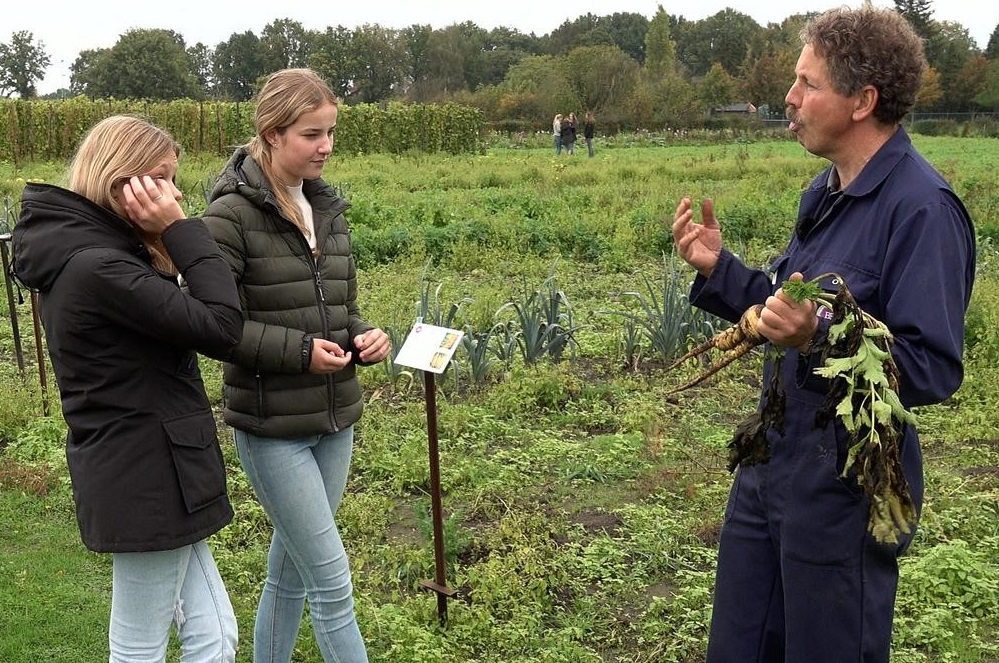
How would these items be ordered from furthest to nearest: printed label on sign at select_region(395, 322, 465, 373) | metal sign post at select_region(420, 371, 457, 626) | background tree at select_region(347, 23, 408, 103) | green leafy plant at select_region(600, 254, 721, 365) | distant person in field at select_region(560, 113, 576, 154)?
1. background tree at select_region(347, 23, 408, 103)
2. distant person in field at select_region(560, 113, 576, 154)
3. green leafy plant at select_region(600, 254, 721, 365)
4. metal sign post at select_region(420, 371, 457, 626)
5. printed label on sign at select_region(395, 322, 465, 373)

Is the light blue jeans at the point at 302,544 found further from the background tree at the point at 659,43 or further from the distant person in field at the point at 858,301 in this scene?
the background tree at the point at 659,43

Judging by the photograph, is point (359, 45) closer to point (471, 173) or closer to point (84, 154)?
point (471, 173)

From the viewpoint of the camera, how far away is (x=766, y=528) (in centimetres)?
228

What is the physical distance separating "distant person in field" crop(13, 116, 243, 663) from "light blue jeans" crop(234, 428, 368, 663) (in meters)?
0.25

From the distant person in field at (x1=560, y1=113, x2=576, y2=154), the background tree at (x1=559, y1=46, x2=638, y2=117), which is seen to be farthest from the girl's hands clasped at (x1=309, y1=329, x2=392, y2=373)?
the background tree at (x1=559, y1=46, x2=638, y2=117)

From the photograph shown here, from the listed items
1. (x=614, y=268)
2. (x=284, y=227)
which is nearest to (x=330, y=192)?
(x=284, y=227)

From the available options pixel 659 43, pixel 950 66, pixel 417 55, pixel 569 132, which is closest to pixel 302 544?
pixel 569 132

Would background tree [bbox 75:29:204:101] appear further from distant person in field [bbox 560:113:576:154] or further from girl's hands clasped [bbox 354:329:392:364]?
girl's hands clasped [bbox 354:329:392:364]

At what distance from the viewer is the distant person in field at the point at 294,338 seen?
2.55m

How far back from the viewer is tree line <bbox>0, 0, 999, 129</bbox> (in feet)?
164

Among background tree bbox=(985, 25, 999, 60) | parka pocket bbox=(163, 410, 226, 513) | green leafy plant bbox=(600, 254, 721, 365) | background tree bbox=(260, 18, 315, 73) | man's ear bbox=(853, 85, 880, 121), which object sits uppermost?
background tree bbox=(260, 18, 315, 73)

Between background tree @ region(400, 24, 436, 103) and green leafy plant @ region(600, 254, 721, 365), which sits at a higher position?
background tree @ region(400, 24, 436, 103)

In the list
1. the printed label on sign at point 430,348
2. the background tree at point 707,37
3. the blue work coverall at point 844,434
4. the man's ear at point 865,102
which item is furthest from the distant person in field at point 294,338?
the background tree at point 707,37

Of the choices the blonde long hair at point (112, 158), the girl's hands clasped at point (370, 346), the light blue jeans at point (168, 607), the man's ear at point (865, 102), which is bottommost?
the light blue jeans at point (168, 607)
